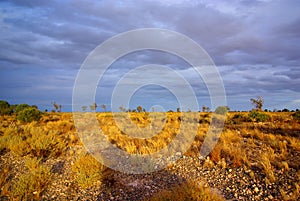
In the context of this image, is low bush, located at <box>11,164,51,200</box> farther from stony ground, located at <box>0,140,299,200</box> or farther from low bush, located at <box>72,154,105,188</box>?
low bush, located at <box>72,154,105,188</box>

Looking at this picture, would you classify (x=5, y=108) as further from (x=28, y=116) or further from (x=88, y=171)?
(x=88, y=171)

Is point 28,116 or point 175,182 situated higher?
point 28,116

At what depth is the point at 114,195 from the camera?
6.75m

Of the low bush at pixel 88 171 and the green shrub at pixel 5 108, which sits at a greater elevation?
the green shrub at pixel 5 108

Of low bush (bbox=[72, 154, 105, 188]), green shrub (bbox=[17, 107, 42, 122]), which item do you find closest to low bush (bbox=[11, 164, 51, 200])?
low bush (bbox=[72, 154, 105, 188])

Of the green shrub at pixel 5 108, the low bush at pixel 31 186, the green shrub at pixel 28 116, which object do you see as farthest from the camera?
the green shrub at pixel 5 108

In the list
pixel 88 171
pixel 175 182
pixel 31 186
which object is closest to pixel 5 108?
pixel 88 171

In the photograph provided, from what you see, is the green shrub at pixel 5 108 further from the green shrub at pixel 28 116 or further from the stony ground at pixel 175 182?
the stony ground at pixel 175 182

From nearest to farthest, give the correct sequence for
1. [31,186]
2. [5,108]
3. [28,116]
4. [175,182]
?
1. [31,186]
2. [175,182]
3. [28,116]
4. [5,108]

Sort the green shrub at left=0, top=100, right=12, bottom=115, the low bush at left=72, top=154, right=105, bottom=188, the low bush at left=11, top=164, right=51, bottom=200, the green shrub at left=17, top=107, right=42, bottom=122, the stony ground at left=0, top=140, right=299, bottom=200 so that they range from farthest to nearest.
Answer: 1. the green shrub at left=0, top=100, right=12, bottom=115
2. the green shrub at left=17, top=107, right=42, bottom=122
3. the low bush at left=72, top=154, right=105, bottom=188
4. the low bush at left=11, top=164, right=51, bottom=200
5. the stony ground at left=0, top=140, right=299, bottom=200

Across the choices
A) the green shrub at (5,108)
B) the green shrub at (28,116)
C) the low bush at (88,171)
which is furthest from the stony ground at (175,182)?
the green shrub at (5,108)

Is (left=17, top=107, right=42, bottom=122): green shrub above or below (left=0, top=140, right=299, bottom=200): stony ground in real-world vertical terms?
above

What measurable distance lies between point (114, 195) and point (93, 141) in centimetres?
600

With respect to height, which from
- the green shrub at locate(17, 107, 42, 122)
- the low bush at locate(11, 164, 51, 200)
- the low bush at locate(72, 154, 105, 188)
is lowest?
the low bush at locate(11, 164, 51, 200)
